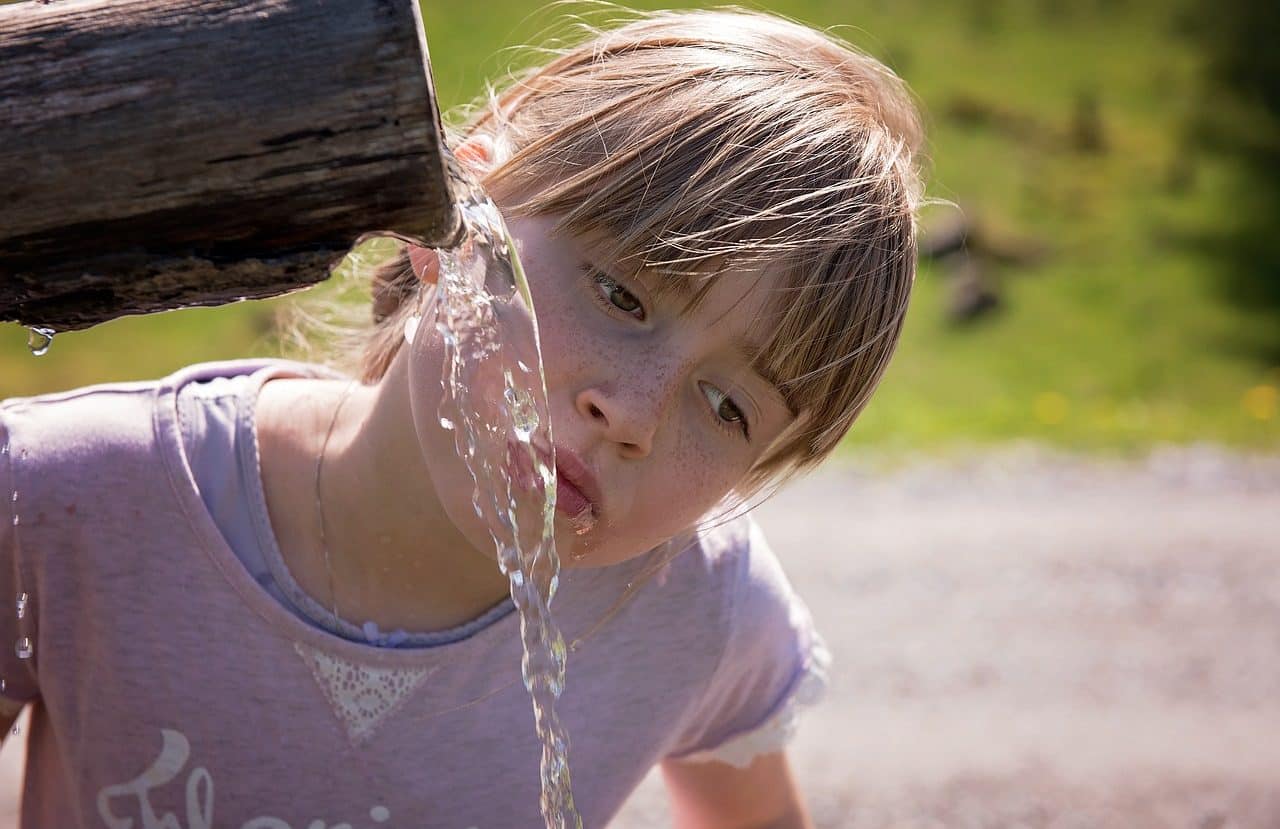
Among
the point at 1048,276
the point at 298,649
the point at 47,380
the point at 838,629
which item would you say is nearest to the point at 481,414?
the point at 298,649

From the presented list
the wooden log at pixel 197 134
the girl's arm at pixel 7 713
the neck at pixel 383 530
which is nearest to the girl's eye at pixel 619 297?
the neck at pixel 383 530

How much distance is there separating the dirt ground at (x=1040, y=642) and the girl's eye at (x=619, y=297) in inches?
97.8

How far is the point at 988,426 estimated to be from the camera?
6.77 metres

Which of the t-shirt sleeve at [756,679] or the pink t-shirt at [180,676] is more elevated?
the pink t-shirt at [180,676]

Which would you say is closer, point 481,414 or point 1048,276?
point 481,414

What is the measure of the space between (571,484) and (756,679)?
712 mm

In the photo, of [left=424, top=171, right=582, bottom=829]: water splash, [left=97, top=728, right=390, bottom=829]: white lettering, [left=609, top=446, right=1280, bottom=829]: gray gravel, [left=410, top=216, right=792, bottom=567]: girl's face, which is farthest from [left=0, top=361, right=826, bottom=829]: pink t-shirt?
[left=609, top=446, right=1280, bottom=829]: gray gravel

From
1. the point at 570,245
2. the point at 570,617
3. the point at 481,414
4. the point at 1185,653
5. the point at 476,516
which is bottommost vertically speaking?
the point at 1185,653

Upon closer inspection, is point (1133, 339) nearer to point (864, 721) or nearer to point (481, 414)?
point (864, 721)

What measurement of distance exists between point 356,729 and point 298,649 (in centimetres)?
14

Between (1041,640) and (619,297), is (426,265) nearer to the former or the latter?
(619,297)

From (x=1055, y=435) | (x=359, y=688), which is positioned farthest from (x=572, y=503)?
(x=1055, y=435)

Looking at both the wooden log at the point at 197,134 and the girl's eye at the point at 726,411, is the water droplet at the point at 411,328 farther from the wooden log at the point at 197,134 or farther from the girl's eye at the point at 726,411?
the wooden log at the point at 197,134

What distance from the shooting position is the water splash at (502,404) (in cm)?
148
